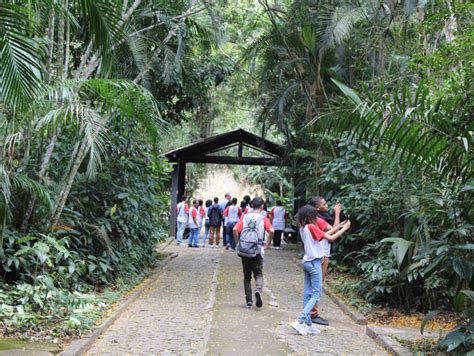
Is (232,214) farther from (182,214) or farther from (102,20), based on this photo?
(102,20)

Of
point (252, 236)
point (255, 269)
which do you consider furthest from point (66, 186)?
point (255, 269)

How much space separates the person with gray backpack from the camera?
911 centimetres

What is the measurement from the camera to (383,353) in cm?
694

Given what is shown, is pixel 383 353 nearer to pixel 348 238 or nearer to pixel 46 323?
pixel 46 323

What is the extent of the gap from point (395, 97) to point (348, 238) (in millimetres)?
7934

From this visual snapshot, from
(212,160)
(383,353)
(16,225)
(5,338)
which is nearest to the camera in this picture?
(5,338)

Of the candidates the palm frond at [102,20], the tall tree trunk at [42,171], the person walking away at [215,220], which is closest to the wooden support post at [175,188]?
the person walking away at [215,220]

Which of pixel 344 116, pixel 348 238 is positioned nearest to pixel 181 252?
pixel 348 238

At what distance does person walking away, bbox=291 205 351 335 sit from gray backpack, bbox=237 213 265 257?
54.4 inches

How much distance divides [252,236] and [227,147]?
48.7 ft

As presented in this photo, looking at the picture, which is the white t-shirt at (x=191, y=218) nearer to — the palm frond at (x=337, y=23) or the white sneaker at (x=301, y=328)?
the palm frond at (x=337, y=23)

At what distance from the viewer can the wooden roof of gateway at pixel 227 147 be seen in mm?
22531

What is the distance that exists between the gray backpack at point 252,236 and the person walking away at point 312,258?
1.38 m

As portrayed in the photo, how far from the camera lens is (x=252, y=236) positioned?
912cm
